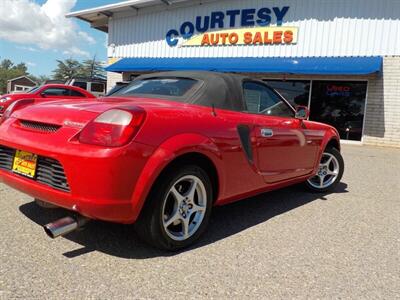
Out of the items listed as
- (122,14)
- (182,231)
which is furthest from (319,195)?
(122,14)

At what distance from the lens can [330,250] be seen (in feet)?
10.6

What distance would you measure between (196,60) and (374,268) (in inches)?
555

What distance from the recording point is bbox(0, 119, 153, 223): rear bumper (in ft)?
8.25

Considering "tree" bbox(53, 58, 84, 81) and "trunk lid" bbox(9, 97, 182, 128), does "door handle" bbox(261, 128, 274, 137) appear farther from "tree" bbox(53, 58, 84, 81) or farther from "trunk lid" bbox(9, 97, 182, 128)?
"tree" bbox(53, 58, 84, 81)

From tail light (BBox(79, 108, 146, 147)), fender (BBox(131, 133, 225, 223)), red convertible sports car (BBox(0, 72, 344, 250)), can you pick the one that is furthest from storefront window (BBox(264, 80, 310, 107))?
tail light (BBox(79, 108, 146, 147))

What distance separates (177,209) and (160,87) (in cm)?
134

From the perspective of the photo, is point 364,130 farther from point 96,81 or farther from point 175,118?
point 96,81

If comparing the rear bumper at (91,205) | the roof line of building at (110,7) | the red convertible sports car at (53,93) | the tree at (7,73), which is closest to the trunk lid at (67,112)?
the rear bumper at (91,205)

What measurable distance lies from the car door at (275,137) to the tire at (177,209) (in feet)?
2.49

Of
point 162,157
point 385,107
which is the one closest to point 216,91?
point 162,157

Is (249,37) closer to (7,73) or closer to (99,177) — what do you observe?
(99,177)

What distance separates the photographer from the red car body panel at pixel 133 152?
8.34 ft

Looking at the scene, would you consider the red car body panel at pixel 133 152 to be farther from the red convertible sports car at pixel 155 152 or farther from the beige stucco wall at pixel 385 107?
the beige stucco wall at pixel 385 107

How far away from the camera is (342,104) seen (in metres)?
13.5
